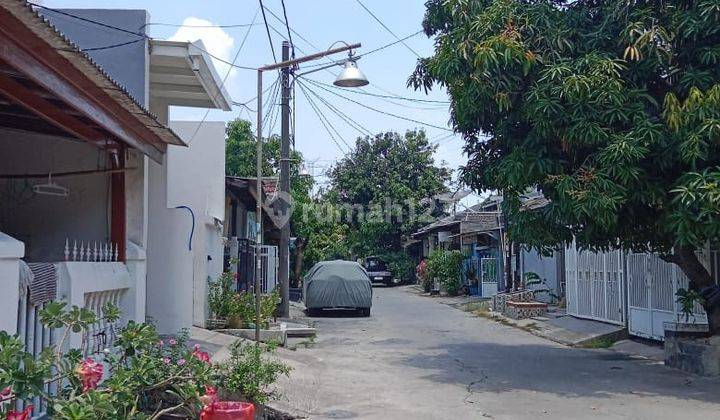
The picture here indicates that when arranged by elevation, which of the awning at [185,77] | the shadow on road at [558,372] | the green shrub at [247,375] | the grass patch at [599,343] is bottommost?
the shadow on road at [558,372]

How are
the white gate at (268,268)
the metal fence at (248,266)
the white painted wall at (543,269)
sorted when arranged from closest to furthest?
the metal fence at (248,266) < the white gate at (268,268) < the white painted wall at (543,269)

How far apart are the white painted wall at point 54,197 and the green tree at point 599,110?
549cm

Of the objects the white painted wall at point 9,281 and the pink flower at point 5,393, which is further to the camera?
the white painted wall at point 9,281

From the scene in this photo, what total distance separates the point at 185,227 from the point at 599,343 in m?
9.39

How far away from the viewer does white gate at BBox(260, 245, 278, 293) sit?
2164 cm

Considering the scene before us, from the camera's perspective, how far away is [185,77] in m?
11.1

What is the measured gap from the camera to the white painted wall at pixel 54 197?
29.8 ft

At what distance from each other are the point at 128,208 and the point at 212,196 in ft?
24.4

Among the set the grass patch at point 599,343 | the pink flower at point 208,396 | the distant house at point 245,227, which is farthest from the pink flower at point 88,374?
the grass patch at point 599,343

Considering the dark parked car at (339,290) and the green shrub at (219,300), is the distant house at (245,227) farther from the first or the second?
the green shrub at (219,300)

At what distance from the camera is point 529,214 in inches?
454

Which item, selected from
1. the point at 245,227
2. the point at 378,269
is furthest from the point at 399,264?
the point at 245,227

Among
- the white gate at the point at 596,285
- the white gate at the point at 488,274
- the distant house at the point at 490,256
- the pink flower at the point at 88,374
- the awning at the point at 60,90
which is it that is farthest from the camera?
the white gate at the point at 488,274

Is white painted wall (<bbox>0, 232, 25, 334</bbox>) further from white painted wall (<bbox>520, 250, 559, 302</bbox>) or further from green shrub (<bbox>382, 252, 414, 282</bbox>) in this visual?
green shrub (<bbox>382, 252, 414, 282</bbox>)
